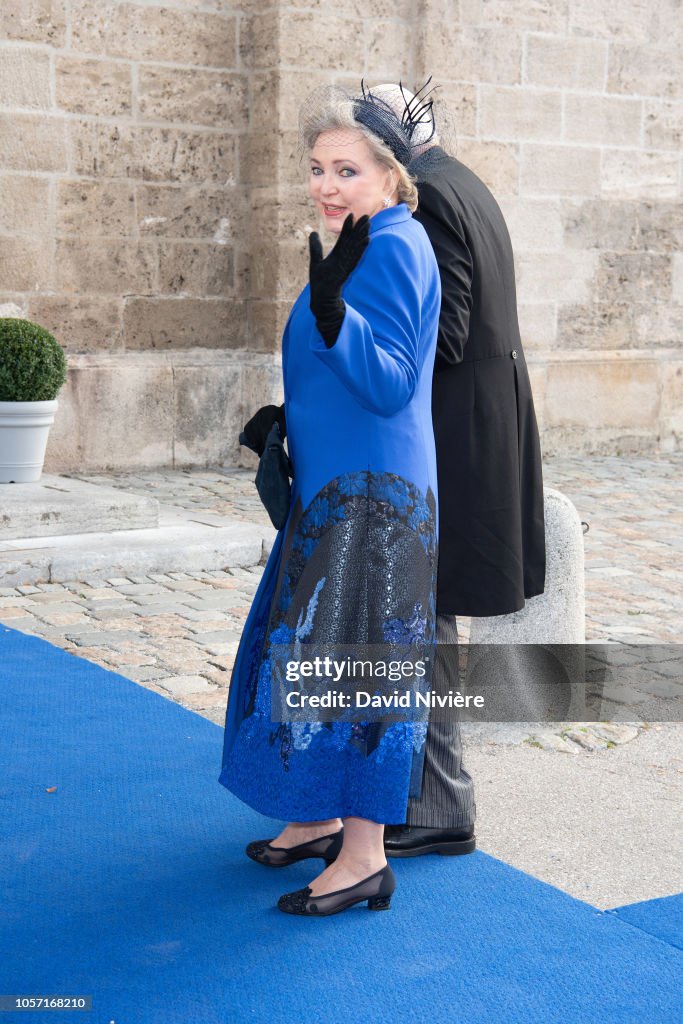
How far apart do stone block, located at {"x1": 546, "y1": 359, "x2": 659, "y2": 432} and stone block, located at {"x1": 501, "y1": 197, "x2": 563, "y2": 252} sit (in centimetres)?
98

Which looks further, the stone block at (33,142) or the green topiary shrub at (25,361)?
the stone block at (33,142)

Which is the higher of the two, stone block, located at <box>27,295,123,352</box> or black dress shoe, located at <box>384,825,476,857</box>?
stone block, located at <box>27,295,123,352</box>

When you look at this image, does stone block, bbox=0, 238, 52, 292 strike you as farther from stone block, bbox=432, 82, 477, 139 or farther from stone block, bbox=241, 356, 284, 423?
stone block, bbox=432, 82, 477, 139

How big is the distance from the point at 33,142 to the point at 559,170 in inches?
168

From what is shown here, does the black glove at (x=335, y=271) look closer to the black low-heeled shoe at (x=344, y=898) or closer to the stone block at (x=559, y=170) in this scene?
the black low-heeled shoe at (x=344, y=898)

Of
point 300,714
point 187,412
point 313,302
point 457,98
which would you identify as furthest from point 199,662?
point 457,98

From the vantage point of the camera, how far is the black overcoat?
11.4 feet

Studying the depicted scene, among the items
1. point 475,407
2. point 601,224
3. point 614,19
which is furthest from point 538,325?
point 475,407

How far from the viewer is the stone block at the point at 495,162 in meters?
10.8

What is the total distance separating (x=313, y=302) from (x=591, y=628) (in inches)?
133

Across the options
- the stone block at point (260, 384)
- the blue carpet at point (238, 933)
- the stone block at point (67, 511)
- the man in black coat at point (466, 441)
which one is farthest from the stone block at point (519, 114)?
the blue carpet at point (238, 933)

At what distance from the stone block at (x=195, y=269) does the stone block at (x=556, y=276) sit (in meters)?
2.41

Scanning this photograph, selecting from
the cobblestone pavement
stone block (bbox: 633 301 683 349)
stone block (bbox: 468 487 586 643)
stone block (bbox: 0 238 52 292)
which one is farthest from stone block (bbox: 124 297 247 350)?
stone block (bbox: 468 487 586 643)

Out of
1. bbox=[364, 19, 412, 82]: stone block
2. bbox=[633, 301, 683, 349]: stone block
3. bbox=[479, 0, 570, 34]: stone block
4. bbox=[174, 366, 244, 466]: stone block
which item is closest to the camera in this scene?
bbox=[174, 366, 244, 466]: stone block
